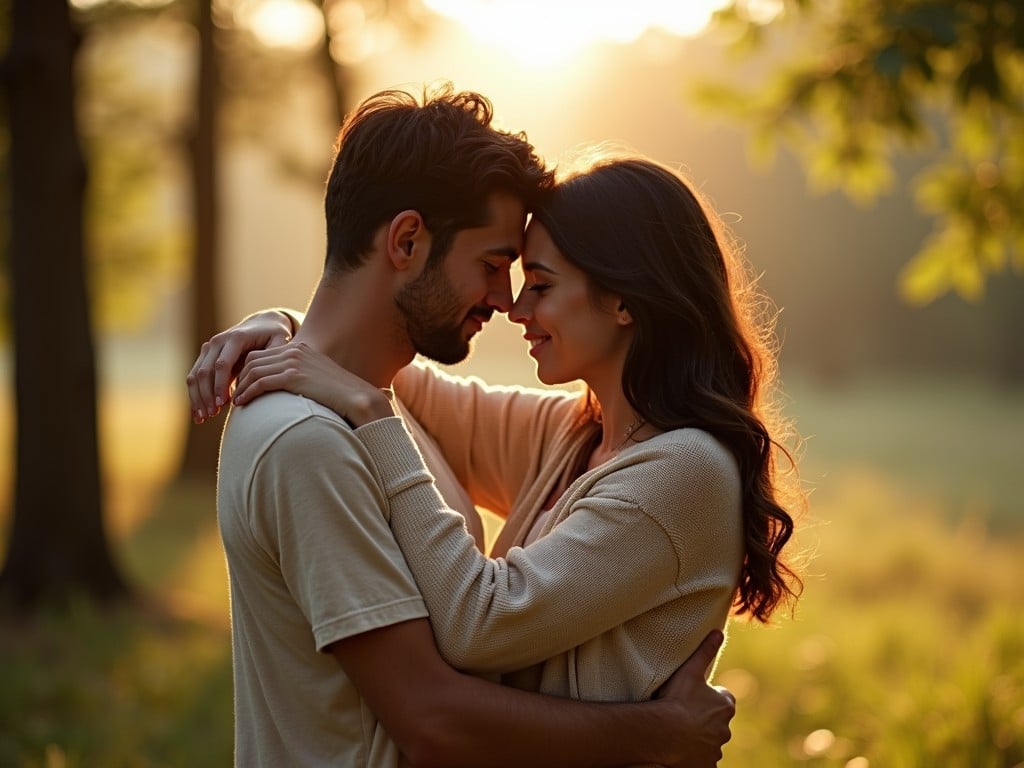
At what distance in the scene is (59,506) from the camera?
766 centimetres

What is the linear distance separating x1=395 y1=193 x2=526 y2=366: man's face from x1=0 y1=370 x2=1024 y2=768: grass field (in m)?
1.08

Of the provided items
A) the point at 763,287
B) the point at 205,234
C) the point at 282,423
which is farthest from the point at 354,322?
the point at 205,234

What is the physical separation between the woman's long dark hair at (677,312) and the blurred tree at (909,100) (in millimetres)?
1760

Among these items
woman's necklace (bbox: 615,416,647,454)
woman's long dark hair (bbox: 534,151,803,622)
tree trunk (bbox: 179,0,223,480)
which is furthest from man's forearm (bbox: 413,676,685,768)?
tree trunk (bbox: 179,0,223,480)

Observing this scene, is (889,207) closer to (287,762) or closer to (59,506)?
(59,506)

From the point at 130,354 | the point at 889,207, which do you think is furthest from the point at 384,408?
the point at 130,354

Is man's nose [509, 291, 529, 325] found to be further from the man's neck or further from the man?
the man's neck

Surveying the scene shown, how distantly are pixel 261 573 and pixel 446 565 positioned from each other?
1.21 ft

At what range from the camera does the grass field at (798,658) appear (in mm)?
5062

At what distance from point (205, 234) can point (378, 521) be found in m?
12.8

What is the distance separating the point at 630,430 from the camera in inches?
114

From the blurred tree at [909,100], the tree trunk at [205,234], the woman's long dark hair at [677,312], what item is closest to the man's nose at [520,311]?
the woman's long dark hair at [677,312]

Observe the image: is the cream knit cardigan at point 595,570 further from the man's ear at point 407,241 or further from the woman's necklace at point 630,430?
the man's ear at point 407,241

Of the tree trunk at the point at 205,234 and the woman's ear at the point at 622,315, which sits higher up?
the woman's ear at the point at 622,315
